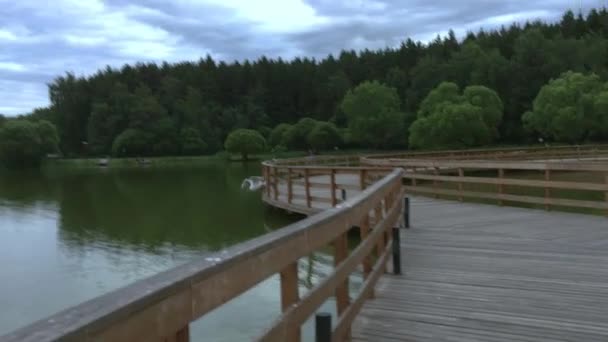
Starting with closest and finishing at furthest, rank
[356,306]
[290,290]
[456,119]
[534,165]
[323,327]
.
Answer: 1. [290,290]
2. [323,327]
3. [356,306]
4. [534,165]
5. [456,119]

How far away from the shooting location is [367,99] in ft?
209

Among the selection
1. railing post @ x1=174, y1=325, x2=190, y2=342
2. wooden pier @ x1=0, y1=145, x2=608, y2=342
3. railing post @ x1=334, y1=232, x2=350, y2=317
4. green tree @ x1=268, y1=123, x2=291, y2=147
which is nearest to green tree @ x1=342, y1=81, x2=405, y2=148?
green tree @ x1=268, y1=123, x2=291, y2=147

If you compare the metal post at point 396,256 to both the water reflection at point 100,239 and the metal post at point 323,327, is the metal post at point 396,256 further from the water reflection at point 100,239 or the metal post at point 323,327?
the water reflection at point 100,239

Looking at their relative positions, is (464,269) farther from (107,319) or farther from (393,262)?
(107,319)

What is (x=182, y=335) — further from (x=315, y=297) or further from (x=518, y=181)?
(x=518, y=181)

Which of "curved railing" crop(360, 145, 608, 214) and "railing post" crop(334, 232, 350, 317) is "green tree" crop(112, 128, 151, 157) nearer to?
"curved railing" crop(360, 145, 608, 214)

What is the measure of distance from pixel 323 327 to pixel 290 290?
415 millimetres

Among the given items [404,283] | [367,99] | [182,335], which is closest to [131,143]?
[367,99]

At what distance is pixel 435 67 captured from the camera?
7544cm

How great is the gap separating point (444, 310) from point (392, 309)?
361 millimetres

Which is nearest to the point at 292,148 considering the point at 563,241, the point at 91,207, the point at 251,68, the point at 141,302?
the point at 251,68

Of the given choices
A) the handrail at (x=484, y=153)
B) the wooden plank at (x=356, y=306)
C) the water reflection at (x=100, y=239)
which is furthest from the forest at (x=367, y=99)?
the wooden plank at (x=356, y=306)

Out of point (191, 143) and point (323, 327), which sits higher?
point (323, 327)

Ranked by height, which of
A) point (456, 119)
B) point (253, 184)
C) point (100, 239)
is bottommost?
point (100, 239)
